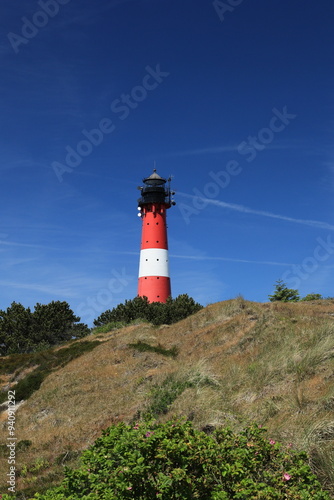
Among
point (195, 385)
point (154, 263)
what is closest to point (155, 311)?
point (154, 263)

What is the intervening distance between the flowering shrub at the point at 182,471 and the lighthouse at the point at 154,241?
1545 inches

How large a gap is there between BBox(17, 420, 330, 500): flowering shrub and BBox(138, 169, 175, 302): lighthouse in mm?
39237

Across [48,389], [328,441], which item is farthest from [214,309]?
[328,441]

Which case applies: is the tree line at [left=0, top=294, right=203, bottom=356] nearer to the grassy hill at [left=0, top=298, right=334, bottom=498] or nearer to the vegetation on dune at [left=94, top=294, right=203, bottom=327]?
the vegetation on dune at [left=94, top=294, right=203, bottom=327]

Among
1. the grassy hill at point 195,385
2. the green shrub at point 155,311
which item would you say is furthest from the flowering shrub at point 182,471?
the green shrub at point 155,311

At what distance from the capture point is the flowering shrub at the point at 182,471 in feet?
18.4

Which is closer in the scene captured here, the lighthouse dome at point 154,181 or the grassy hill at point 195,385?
the grassy hill at point 195,385

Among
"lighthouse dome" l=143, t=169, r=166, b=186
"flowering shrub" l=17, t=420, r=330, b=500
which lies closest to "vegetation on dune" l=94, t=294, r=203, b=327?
"lighthouse dome" l=143, t=169, r=166, b=186

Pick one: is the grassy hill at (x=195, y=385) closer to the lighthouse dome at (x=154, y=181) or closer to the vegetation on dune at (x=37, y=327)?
the vegetation on dune at (x=37, y=327)

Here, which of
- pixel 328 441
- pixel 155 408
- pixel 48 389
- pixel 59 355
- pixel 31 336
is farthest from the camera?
pixel 31 336

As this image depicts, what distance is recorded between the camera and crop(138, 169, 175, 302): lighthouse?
152 feet

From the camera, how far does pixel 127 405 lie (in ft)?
52.9

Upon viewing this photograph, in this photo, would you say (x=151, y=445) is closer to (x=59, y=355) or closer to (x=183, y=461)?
(x=183, y=461)

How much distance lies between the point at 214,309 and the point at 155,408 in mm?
14406
